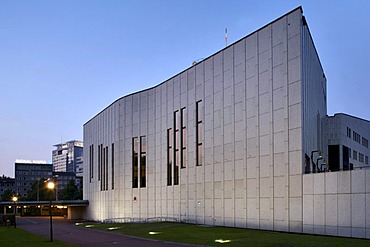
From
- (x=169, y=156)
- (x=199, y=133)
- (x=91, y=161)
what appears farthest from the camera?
(x=91, y=161)

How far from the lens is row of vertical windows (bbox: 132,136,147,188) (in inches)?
2734

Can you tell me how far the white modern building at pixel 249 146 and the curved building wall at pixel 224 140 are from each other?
3.9 inches

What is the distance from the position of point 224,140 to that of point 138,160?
81.8ft

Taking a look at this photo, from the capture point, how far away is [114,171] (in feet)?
252

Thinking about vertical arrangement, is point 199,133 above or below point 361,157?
above

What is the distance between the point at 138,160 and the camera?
231 feet

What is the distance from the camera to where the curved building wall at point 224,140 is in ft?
129

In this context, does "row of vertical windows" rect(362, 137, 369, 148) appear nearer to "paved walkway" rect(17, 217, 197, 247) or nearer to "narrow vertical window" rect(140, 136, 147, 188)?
"narrow vertical window" rect(140, 136, 147, 188)

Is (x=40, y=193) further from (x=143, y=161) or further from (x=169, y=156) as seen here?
(x=169, y=156)

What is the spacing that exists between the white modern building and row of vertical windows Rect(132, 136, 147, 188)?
0.15m

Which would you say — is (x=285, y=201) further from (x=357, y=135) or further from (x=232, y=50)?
(x=357, y=135)

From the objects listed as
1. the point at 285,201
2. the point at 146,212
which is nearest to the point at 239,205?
the point at 285,201

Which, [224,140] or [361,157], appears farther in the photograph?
[361,157]

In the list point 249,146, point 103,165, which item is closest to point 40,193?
point 103,165
